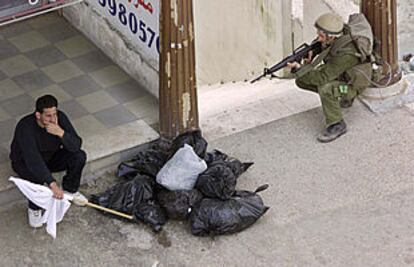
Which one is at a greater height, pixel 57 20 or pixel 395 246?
pixel 57 20

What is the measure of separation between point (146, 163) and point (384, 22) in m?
2.49

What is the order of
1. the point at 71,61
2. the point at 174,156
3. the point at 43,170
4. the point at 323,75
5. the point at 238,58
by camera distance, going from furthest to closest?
the point at 238,58, the point at 71,61, the point at 323,75, the point at 174,156, the point at 43,170

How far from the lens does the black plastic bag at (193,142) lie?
902 centimetres

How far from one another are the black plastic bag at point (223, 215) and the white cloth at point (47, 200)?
3.31 feet

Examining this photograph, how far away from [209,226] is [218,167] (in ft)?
1.81

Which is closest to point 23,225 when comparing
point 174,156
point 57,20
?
point 174,156

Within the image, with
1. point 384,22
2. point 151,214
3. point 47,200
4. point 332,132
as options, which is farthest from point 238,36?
point 47,200

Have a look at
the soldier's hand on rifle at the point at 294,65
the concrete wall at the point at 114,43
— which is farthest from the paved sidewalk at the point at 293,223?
the concrete wall at the point at 114,43

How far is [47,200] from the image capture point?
820 centimetres

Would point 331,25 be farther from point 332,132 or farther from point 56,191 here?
point 56,191

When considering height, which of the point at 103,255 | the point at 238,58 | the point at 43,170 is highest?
the point at 43,170

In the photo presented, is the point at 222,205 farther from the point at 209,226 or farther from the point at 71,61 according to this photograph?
the point at 71,61

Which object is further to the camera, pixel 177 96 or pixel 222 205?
pixel 177 96

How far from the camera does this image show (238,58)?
1432cm
